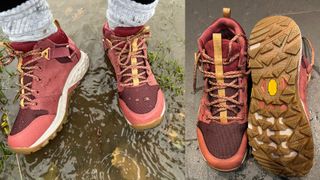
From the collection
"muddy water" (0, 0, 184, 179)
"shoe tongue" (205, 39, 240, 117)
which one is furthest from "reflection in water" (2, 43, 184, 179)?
"shoe tongue" (205, 39, 240, 117)

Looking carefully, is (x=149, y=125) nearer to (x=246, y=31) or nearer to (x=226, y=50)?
(x=226, y=50)

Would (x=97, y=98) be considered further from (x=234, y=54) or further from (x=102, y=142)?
(x=234, y=54)

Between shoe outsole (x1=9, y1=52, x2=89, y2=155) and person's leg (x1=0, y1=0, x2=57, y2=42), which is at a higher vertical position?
person's leg (x1=0, y1=0, x2=57, y2=42)

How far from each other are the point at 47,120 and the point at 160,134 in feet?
0.91

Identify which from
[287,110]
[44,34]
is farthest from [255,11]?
[44,34]

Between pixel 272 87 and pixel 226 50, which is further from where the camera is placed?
pixel 226 50

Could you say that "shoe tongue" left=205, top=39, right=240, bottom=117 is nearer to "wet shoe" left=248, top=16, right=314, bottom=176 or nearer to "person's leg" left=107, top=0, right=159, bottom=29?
"wet shoe" left=248, top=16, right=314, bottom=176

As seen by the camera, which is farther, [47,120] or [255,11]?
[255,11]

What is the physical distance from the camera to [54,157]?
111cm

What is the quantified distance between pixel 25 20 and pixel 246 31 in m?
0.65

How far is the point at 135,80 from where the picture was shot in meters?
1.14
